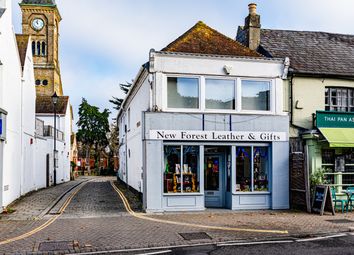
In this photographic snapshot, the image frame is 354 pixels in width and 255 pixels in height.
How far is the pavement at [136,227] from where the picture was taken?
35.7 feet

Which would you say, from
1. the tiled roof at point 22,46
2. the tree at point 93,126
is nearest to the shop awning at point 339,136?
the tiled roof at point 22,46

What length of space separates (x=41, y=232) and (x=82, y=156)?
7345 cm

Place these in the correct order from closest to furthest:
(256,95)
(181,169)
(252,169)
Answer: (181,169)
(252,169)
(256,95)

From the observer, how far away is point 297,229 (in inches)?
506

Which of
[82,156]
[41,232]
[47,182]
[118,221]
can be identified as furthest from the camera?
[82,156]

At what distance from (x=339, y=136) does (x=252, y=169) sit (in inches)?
146

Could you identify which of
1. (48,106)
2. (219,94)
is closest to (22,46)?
(219,94)

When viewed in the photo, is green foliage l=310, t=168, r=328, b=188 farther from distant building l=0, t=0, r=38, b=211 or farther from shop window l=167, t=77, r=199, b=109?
distant building l=0, t=0, r=38, b=211

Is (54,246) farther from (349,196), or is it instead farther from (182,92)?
(349,196)

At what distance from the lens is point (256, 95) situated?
58.3ft

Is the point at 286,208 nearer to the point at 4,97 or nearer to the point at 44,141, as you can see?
the point at 4,97

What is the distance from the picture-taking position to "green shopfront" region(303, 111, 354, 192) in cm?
1750

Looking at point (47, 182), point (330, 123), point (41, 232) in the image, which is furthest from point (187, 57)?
point (47, 182)

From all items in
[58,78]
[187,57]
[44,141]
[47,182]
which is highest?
[58,78]
